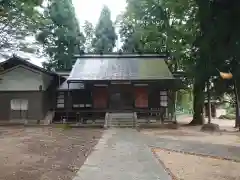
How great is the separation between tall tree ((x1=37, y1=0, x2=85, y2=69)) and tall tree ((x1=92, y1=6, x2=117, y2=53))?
542cm

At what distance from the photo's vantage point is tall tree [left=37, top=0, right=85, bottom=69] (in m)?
34.8

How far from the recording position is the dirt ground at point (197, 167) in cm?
754

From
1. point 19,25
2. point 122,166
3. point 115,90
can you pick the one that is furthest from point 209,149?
point 115,90

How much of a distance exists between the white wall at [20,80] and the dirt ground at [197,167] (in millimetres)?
16776

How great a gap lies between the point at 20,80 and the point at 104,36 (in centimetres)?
1829

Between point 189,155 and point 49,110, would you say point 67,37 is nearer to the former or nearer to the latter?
point 49,110

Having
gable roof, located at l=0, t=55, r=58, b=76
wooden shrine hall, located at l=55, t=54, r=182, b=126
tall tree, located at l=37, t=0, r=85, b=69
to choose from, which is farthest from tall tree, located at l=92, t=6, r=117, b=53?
gable roof, located at l=0, t=55, r=58, b=76

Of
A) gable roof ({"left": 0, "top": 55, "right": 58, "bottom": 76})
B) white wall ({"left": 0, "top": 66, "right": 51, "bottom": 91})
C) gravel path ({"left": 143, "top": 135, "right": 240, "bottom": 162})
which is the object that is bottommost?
gravel path ({"left": 143, "top": 135, "right": 240, "bottom": 162})

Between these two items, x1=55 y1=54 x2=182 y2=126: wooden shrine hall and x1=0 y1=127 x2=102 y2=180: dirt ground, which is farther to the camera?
x1=55 y1=54 x2=182 y2=126: wooden shrine hall

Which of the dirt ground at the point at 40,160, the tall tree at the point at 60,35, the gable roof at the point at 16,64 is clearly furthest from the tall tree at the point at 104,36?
the dirt ground at the point at 40,160

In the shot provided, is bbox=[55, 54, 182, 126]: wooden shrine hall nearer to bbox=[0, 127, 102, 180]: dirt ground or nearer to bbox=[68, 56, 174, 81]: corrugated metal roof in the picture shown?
bbox=[68, 56, 174, 81]: corrugated metal roof

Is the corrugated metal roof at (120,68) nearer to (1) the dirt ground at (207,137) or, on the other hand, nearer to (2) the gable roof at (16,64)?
(2) the gable roof at (16,64)

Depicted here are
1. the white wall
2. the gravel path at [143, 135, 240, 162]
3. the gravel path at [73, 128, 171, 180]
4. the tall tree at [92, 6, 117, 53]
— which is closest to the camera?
the gravel path at [73, 128, 171, 180]

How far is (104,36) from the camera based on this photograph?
41.7 meters
